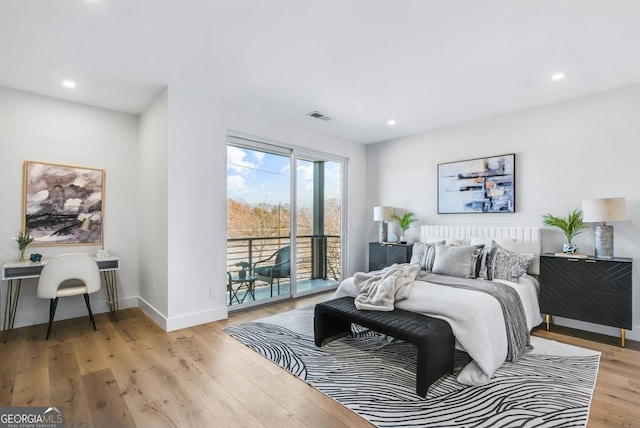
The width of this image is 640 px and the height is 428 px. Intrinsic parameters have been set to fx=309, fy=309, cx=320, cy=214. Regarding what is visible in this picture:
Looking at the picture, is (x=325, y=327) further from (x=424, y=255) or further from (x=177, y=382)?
(x=424, y=255)

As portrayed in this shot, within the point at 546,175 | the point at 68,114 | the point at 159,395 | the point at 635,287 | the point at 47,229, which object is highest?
the point at 68,114

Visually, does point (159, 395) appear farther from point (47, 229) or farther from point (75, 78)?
point (75, 78)

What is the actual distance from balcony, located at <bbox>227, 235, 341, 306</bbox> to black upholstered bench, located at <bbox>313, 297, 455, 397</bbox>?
1633 mm

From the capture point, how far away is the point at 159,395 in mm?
2143

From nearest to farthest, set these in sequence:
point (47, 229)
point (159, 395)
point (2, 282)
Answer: point (159, 395) < point (2, 282) < point (47, 229)

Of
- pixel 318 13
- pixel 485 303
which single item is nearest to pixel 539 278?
pixel 485 303

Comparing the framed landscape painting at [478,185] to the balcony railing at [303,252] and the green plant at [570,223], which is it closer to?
the green plant at [570,223]

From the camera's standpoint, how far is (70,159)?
3.81 m

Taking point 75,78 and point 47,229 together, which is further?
point 47,229

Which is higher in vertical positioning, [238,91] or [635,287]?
[238,91]

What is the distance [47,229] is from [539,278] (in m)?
5.74

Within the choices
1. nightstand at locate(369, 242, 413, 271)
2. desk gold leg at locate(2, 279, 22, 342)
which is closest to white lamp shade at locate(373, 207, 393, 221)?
nightstand at locate(369, 242, 413, 271)

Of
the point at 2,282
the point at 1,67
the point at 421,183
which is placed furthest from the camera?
the point at 421,183

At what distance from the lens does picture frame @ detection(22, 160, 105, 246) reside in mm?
3543
